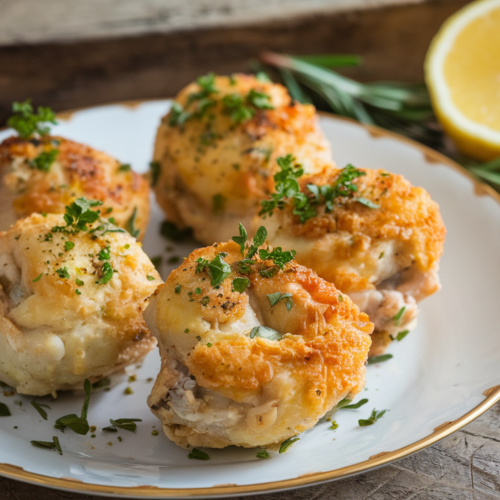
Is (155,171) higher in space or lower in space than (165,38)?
lower

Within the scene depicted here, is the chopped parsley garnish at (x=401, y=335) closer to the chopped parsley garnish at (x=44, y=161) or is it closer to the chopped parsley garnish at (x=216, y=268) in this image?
the chopped parsley garnish at (x=216, y=268)

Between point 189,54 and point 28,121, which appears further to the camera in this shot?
point 189,54

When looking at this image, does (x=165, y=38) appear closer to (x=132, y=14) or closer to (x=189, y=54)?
(x=189, y=54)

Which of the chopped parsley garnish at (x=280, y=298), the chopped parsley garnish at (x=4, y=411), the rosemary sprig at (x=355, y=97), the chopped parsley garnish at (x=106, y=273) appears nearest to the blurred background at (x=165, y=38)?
the rosemary sprig at (x=355, y=97)

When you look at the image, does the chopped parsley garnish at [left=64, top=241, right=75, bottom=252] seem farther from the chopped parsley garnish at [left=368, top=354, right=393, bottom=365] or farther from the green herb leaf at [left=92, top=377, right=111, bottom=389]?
the chopped parsley garnish at [left=368, top=354, right=393, bottom=365]

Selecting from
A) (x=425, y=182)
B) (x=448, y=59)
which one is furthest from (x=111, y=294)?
(x=448, y=59)

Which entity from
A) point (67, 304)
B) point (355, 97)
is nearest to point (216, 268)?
point (67, 304)
